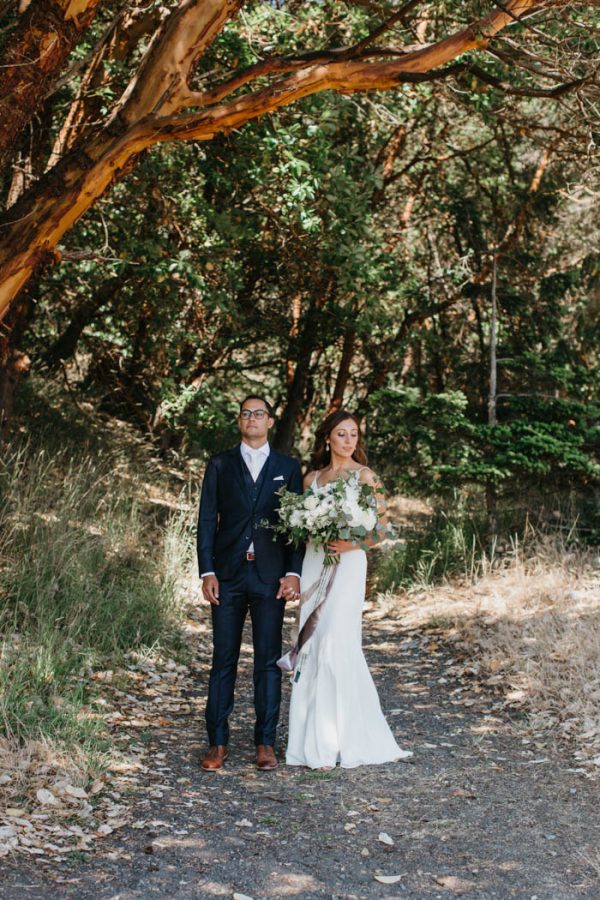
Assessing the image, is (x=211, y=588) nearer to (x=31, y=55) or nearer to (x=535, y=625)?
(x=31, y=55)

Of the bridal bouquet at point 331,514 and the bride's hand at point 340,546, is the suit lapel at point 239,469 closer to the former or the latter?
the bridal bouquet at point 331,514

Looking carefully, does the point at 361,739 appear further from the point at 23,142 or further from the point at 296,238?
the point at 23,142

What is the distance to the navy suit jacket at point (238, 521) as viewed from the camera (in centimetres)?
586

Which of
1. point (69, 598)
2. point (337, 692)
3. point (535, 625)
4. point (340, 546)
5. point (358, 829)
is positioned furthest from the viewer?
point (535, 625)

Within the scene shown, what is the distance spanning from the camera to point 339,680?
6055 millimetres

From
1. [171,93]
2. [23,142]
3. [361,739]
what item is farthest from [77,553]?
[23,142]

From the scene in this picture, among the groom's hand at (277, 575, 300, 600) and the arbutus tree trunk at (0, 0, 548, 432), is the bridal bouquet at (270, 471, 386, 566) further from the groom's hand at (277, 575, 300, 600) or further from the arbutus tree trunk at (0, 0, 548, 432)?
the arbutus tree trunk at (0, 0, 548, 432)

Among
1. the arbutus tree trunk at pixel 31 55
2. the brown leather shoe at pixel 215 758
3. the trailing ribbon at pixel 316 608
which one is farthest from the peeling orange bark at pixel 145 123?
the brown leather shoe at pixel 215 758

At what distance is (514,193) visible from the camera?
48.5ft

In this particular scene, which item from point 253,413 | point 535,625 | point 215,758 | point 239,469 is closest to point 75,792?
point 215,758

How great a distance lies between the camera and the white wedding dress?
5953 mm

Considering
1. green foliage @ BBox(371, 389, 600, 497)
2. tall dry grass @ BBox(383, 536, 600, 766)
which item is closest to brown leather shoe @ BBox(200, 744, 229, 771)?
tall dry grass @ BBox(383, 536, 600, 766)

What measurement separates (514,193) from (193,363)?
594 centimetres

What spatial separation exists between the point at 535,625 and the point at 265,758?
386cm
